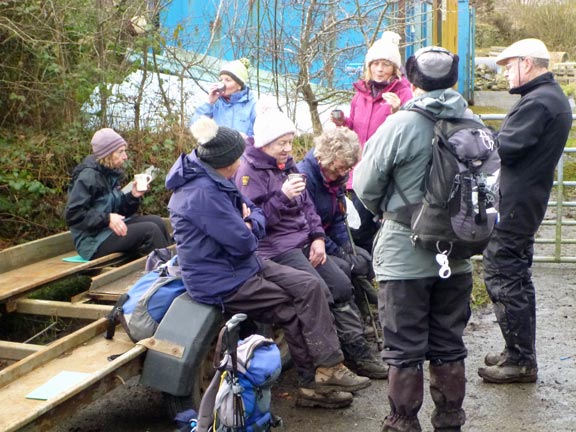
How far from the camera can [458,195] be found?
4285 millimetres

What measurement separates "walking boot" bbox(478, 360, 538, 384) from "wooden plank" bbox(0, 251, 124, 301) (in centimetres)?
293

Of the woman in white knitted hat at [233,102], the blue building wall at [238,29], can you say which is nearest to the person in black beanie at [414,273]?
the woman in white knitted hat at [233,102]

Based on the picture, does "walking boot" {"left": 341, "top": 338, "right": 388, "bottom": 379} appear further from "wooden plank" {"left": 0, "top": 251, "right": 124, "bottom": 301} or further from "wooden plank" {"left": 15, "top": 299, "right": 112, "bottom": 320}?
"wooden plank" {"left": 0, "top": 251, "right": 124, "bottom": 301}

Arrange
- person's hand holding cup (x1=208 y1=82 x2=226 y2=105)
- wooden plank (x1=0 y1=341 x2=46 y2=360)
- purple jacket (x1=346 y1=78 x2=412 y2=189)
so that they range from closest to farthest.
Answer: wooden plank (x1=0 y1=341 x2=46 y2=360)
purple jacket (x1=346 y1=78 x2=412 y2=189)
person's hand holding cup (x1=208 y1=82 x2=226 y2=105)

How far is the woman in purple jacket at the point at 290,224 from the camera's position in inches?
215

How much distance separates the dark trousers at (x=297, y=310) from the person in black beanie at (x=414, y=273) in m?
0.55

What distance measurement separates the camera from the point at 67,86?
320 inches

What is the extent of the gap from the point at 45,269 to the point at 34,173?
64.0 inches

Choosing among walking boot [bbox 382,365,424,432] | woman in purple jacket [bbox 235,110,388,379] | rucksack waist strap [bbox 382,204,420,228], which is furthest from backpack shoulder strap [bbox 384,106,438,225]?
woman in purple jacket [bbox 235,110,388,379]

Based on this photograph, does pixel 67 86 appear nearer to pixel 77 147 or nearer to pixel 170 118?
pixel 77 147

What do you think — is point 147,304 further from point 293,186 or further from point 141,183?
point 141,183

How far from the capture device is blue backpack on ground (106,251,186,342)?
4.95m

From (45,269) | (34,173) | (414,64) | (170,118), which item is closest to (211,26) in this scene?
(170,118)

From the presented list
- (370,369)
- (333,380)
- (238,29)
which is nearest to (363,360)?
(370,369)
